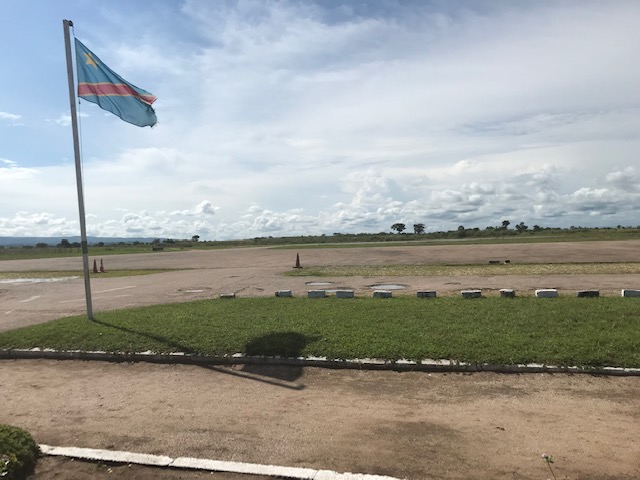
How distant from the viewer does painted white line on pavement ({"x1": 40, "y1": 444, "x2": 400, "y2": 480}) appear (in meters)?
3.90

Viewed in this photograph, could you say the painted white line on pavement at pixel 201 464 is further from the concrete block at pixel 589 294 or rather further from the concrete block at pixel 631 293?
the concrete block at pixel 631 293

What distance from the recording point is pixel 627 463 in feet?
13.1

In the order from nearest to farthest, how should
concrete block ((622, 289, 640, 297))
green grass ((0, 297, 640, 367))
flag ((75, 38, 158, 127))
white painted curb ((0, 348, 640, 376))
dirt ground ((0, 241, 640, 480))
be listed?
1. dirt ground ((0, 241, 640, 480))
2. white painted curb ((0, 348, 640, 376))
3. green grass ((0, 297, 640, 367))
4. flag ((75, 38, 158, 127))
5. concrete block ((622, 289, 640, 297))

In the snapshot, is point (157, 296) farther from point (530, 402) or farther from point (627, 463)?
point (627, 463)

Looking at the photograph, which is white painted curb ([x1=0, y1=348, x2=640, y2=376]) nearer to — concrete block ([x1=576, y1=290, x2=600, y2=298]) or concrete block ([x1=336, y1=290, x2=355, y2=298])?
concrete block ([x1=336, y1=290, x2=355, y2=298])

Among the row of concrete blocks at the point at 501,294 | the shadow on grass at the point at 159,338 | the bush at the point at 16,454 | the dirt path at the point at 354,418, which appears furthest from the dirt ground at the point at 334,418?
the row of concrete blocks at the point at 501,294

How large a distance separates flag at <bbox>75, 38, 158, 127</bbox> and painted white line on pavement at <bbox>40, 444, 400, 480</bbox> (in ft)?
25.1

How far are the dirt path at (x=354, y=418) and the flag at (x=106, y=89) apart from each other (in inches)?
229

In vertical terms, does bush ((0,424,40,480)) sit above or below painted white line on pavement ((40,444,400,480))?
above

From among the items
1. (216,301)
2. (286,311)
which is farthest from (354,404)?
(216,301)

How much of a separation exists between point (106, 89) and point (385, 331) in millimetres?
7912

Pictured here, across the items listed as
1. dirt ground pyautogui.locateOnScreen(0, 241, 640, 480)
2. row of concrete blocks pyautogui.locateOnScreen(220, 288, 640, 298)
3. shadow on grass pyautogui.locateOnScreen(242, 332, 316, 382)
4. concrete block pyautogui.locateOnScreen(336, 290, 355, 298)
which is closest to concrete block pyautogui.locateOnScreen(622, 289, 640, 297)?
row of concrete blocks pyautogui.locateOnScreen(220, 288, 640, 298)

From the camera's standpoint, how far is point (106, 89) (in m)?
10.3

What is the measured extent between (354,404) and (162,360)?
3.80 m
